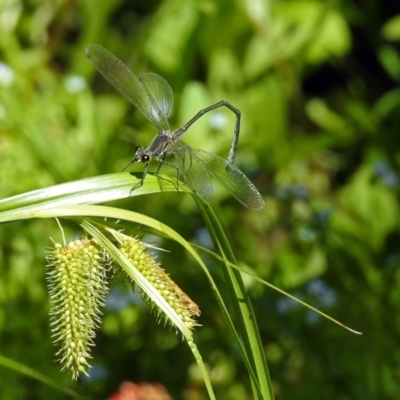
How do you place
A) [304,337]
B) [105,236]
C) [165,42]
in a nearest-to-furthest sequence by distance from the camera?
[105,236]
[304,337]
[165,42]

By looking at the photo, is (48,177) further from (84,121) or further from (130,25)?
(130,25)

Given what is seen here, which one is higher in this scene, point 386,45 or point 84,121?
point 386,45

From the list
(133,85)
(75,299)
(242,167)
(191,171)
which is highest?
(242,167)

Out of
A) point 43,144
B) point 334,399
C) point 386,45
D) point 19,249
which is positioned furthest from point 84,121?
point 386,45

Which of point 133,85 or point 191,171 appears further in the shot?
point 133,85

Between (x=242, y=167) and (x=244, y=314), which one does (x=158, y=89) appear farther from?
(x=242, y=167)

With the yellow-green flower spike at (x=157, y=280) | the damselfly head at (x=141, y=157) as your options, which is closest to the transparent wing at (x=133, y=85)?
the damselfly head at (x=141, y=157)

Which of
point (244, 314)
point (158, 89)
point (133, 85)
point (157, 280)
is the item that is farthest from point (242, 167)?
point (157, 280)

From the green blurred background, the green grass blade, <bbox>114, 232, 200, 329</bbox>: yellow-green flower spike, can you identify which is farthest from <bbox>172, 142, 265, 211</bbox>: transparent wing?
the green blurred background
